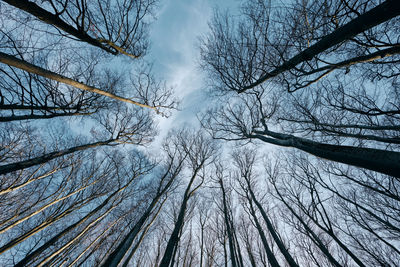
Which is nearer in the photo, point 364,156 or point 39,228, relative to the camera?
point 364,156

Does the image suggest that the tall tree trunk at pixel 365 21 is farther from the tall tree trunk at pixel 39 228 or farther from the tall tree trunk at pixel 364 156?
the tall tree trunk at pixel 39 228

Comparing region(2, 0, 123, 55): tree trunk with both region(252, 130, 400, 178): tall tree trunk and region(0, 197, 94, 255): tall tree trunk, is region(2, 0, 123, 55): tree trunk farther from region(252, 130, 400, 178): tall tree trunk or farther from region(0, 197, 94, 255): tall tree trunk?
region(0, 197, 94, 255): tall tree trunk

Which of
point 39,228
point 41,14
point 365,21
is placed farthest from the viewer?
point 39,228

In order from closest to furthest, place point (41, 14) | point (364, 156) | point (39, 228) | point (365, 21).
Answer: point (364, 156) → point (365, 21) → point (41, 14) → point (39, 228)

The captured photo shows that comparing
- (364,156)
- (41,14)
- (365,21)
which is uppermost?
(365,21)

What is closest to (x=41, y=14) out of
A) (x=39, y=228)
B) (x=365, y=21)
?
(x=365, y=21)

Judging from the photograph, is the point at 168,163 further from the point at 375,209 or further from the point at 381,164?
the point at 375,209

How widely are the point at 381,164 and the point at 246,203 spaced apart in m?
8.21

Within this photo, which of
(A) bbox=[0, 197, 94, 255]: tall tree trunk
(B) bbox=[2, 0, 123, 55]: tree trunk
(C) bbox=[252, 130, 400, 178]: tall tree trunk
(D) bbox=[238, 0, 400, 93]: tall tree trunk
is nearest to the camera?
(C) bbox=[252, 130, 400, 178]: tall tree trunk

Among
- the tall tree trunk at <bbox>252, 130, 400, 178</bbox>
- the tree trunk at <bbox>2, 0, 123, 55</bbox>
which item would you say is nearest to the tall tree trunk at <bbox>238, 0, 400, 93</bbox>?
the tall tree trunk at <bbox>252, 130, 400, 178</bbox>

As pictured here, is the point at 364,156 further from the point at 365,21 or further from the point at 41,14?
the point at 41,14

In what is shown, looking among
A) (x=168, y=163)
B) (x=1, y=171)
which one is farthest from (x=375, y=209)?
(x=1, y=171)

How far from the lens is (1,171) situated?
8.95ft

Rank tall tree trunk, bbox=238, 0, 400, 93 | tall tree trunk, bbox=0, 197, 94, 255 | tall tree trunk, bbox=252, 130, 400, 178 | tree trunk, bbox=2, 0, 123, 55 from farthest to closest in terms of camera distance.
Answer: tall tree trunk, bbox=0, 197, 94, 255 → tree trunk, bbox=2, 0, 123, 55 → tall tree trunk, bbox=238, 0, 400, 93 → tall tree trunk, bbox=252, 130, 400, 178
